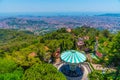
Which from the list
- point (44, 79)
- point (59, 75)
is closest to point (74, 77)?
point (59, 75)

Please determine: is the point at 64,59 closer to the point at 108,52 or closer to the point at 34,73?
the point at 34,73

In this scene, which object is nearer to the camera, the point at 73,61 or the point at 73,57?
the point at 73,61

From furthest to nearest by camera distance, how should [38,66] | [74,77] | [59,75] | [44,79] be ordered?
Result: [74,77] < [38,66] < [59,75] < [44,79]

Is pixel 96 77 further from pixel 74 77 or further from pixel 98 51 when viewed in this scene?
pixel 98 51

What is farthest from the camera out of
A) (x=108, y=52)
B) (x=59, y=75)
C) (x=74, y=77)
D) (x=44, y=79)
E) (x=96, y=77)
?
(x=74, y=77)

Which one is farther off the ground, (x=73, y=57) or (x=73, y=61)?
(x=73, y=57)

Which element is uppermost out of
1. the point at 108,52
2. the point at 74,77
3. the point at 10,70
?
the point at 108,52

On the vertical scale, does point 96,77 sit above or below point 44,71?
above

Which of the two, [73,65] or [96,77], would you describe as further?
[73,65]

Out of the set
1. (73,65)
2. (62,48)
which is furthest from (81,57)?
(62,48)
